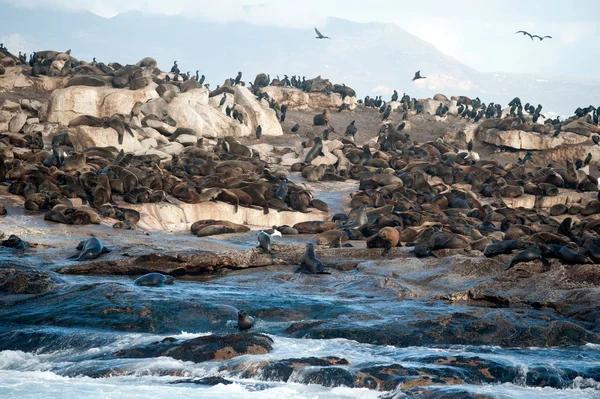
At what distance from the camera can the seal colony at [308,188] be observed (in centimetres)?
1312

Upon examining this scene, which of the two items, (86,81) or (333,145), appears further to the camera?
(333,145)

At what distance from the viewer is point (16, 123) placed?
910 inches

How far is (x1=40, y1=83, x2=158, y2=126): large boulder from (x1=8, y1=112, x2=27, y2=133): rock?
4.35 ft

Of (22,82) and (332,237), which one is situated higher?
(22,82)

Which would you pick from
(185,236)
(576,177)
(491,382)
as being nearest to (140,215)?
(185,236)

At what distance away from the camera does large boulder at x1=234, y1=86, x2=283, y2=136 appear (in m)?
31.4

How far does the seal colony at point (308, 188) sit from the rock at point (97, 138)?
219 millimetres

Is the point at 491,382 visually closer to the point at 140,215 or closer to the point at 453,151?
the point at 140,215

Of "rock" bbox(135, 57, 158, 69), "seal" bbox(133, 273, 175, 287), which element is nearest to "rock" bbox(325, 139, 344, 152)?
"rock" bbox(135, 57, 158, 69)

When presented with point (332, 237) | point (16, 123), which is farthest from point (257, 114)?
point (332, 237)

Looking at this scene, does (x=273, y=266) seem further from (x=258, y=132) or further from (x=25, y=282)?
(x=258, y=132)

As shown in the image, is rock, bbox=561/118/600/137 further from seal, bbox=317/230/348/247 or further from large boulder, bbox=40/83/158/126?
seal, bbox=317/230/348/247

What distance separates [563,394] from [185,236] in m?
9.45

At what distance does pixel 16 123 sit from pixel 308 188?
9.55 meters
